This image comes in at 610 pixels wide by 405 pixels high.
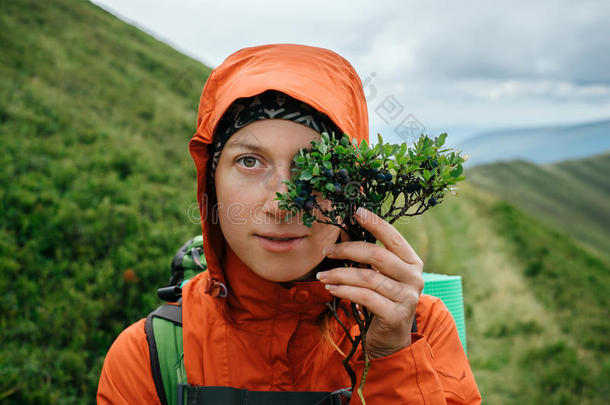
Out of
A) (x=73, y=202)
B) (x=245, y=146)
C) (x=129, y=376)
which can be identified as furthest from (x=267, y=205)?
(x=73, y=202)

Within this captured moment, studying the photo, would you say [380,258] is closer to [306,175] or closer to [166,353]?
[306,175]

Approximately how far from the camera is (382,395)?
6.64 feet

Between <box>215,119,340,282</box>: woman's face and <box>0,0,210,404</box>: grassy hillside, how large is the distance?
13.2ft

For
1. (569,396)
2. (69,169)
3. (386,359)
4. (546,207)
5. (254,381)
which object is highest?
(546,207)

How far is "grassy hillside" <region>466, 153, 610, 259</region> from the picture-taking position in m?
96.6

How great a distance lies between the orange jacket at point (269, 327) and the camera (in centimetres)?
236

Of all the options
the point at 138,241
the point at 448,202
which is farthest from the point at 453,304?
the point at 448,202

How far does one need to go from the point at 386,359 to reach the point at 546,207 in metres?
119

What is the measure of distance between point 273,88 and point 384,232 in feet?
3.42

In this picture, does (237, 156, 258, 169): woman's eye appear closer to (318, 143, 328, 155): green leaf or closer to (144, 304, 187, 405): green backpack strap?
(318, 143, 328, 155): green leaf

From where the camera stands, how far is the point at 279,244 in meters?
2.29

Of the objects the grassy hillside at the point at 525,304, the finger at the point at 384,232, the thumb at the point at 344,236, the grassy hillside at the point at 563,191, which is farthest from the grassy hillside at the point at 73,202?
the grassy hillside at the point at 563,191

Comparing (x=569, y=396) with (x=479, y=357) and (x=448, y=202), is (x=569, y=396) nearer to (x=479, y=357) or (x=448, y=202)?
(x=479, y=357)

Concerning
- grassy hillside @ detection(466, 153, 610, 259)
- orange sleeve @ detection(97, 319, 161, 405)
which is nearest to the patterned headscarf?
orange sleeve @ detection(97, 319, 161, 405)
